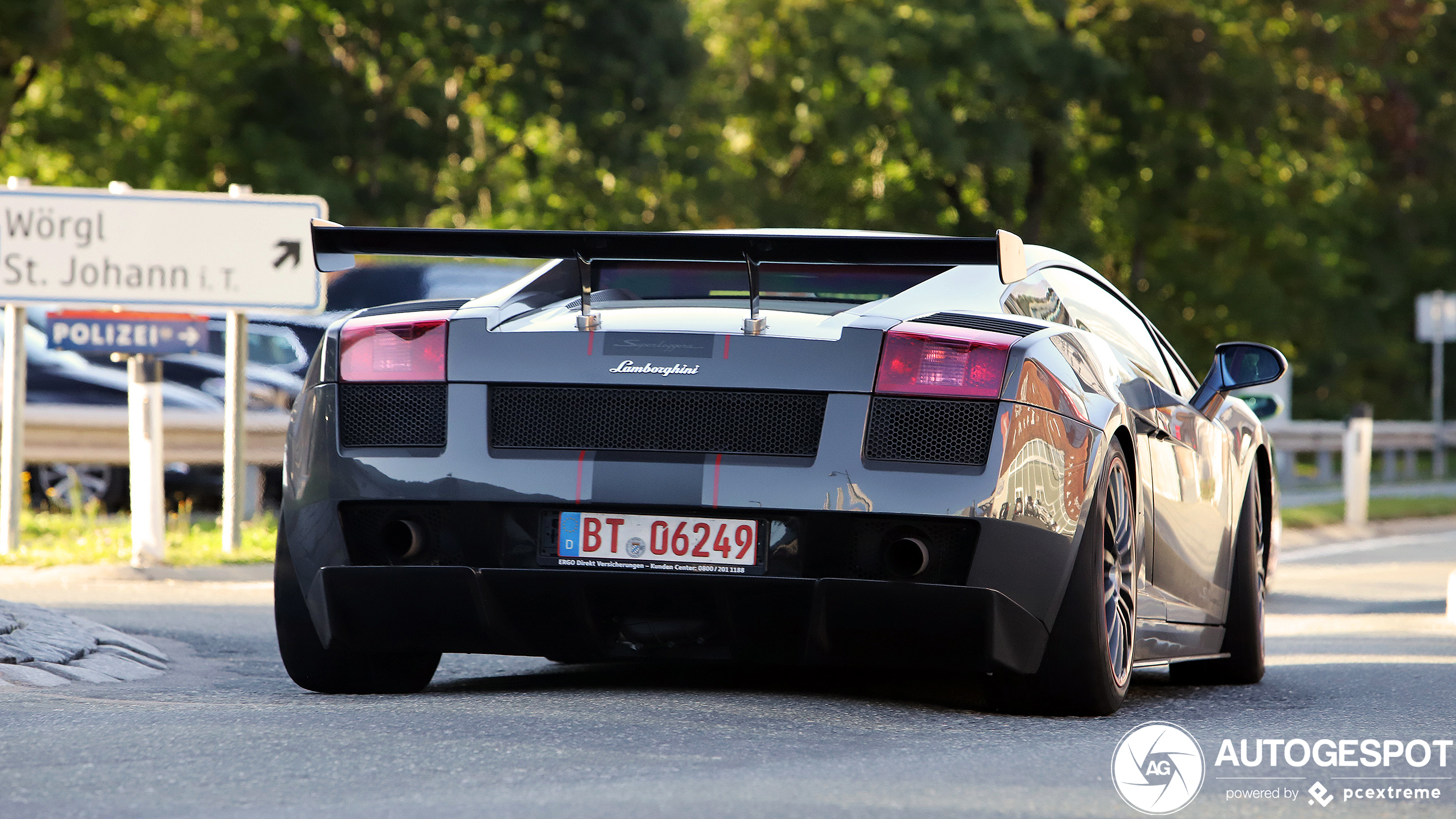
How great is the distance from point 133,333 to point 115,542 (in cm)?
142

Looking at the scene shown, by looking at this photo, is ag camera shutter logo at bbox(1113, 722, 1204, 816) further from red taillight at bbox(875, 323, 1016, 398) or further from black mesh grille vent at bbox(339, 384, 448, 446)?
black mesh grille vent at bbox(339, 384, 448, 446)

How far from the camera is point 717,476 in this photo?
4766mm

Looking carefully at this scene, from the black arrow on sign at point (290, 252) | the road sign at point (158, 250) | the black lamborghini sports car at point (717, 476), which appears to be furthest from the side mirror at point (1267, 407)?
the black arrow on sign at point (290, 252)

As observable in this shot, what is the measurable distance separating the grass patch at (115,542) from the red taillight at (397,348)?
5.51 m

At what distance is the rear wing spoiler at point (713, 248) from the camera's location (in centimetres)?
484

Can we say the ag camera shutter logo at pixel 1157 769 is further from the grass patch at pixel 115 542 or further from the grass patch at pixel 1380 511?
the grass patch at pixel 1380 511

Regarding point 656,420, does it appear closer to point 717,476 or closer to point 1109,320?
point 717,476

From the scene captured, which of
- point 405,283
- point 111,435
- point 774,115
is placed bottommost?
point 111,435

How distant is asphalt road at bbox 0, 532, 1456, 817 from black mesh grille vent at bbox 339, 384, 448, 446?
652mm

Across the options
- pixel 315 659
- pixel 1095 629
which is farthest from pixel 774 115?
pixel 1095 629

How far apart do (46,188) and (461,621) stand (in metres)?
7.24

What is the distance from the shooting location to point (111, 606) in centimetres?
847

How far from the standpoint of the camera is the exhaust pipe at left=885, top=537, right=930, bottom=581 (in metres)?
4.77

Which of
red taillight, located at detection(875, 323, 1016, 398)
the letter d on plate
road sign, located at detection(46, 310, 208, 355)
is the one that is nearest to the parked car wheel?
road sign, located at detection(46, 310, 208, 355)
